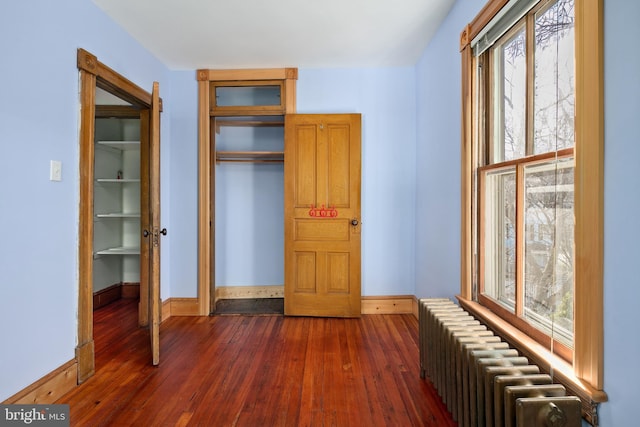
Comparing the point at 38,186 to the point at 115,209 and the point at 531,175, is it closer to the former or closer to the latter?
the point at 115,209

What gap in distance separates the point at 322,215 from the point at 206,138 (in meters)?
1.50

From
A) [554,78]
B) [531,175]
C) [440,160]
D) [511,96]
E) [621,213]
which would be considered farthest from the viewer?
[440,160]

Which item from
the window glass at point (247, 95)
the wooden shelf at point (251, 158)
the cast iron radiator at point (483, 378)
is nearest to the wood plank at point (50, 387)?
the cast iron radiator at point (483, 378)

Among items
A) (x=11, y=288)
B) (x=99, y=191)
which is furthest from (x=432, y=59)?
(x=99, y=191)

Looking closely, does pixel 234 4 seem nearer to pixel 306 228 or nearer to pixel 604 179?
pixel 306 228

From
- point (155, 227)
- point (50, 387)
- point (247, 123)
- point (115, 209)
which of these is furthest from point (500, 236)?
point (115, 209)

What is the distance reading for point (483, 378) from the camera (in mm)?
1295

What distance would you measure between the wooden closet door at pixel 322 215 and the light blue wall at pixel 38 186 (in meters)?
1.83

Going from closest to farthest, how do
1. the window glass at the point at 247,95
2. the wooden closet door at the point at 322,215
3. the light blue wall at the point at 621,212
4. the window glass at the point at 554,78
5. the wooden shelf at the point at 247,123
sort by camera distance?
the light blue wall at the point at 621,212
the window glass at the point at 554,78
the wooden closet door at the point at 322,215
the window glass at the point at 247,95
the wooden shelf at the point at 247,123

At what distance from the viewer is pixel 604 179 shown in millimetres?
1077

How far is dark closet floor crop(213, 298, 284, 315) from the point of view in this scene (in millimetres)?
3562

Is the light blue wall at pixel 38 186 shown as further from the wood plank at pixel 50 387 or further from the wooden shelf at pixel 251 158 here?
the wooden shelf at pixel 251 158

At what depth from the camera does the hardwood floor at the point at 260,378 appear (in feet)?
5.91

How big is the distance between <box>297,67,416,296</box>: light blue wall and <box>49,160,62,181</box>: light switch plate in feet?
7.28
